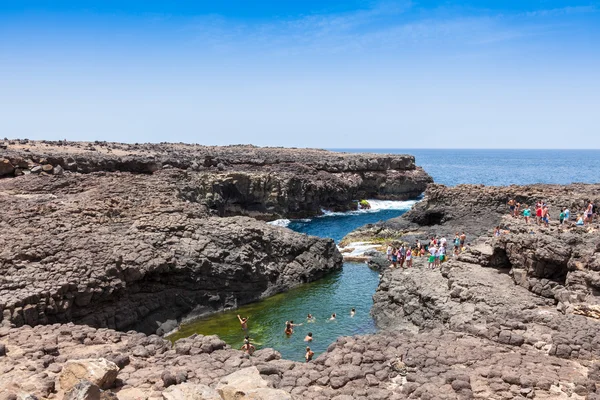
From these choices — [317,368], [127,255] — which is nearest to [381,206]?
[127,255]

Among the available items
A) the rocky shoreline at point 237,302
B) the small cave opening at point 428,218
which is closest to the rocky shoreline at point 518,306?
the rocky shoreline at point 237,302

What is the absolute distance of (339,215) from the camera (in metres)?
74.0

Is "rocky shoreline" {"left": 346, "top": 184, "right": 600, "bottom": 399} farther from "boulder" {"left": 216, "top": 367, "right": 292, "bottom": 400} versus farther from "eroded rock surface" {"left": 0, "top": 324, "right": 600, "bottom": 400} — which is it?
"boulder" {"left": 216, "top": 367, "right": 292, "bottom": 400}

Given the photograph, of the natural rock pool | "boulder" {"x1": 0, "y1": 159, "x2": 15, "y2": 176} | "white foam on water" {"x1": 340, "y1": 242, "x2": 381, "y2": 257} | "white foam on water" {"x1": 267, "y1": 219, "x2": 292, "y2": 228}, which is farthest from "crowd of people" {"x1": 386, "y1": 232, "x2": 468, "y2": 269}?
"boulder" {"x1": 0, "y1": 159, "x2": 15, "y2": 176}

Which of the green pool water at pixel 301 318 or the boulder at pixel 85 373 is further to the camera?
the green pool water at pixel 301 318

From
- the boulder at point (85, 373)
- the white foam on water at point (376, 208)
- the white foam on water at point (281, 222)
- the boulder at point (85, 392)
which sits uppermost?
the boulder at point (85, 392)

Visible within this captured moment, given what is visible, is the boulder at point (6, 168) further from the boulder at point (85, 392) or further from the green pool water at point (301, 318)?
the boulder at point (85, 392)

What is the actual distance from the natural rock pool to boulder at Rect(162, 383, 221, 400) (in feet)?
38.5

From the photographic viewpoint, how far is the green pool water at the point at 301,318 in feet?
85.4

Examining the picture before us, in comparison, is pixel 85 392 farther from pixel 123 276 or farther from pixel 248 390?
pixel 123 276

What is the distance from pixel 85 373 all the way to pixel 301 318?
689 inches

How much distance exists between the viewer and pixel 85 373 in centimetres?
1314

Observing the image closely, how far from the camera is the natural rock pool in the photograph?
2612 cm

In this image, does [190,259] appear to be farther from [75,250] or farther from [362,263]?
[362,263]
